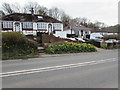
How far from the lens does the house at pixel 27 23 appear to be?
3494 centimetres

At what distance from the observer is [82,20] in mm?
76250

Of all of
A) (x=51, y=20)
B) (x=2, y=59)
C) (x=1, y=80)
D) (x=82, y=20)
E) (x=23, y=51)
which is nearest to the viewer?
(x=1, y=80)

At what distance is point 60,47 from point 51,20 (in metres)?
24.3

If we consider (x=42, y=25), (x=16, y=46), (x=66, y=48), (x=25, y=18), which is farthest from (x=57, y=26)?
(x=16, y=46)

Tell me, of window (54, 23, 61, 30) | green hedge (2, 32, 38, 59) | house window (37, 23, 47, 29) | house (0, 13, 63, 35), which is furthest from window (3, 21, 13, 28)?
green hedge (2, 32, 38, 59)

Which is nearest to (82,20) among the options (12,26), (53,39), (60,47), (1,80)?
(12,26)

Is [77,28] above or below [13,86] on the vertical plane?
above

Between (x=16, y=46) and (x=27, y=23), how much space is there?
24214 millimetres

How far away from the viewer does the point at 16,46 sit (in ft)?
44.0

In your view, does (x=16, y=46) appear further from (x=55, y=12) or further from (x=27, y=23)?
(x=55, y=12)

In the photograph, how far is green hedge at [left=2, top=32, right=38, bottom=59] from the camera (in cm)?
1249

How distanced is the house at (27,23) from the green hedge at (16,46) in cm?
2034

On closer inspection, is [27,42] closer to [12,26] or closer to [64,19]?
[12,26]

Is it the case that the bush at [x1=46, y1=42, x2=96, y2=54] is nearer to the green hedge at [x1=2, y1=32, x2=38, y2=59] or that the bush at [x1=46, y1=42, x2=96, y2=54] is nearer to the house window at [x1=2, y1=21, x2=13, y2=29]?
the green hedge at [x1=2, y1=32, x2=38, y2=59]
